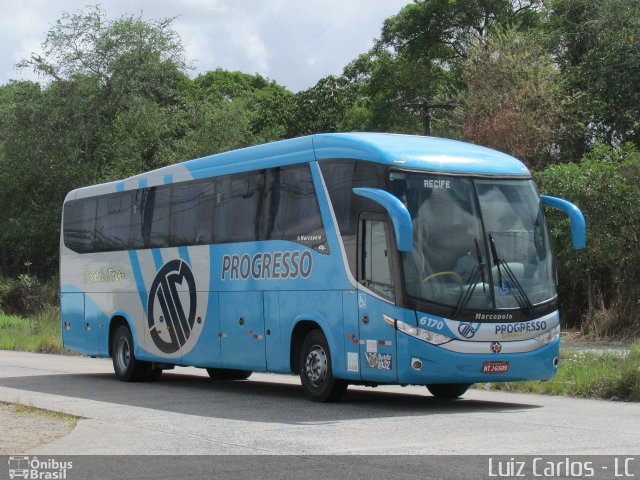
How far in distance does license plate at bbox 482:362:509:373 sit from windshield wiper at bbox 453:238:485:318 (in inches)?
30.6

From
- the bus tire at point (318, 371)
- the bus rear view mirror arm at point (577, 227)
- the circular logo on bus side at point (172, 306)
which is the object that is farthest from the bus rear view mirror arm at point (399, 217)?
the circular logo on bus side at point (172, 306)

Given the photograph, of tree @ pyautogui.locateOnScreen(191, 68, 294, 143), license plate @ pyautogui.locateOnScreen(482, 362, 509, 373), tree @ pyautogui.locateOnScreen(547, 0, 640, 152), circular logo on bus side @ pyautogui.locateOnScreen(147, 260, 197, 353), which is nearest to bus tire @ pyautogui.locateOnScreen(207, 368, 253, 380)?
circular logo on bus side @ pyautogui.locateOnScreen(147, 260, 197, 353)

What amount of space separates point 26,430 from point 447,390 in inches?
266

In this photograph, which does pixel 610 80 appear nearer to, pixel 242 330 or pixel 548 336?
pixel 242 330

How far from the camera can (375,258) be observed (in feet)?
47.3

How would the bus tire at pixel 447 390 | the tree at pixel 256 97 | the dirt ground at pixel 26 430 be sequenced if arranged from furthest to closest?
the tree at pixel 256 97, the bus tire at pixel 447 390, the dirt ground at pixel 26 430

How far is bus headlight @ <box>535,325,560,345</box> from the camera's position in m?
Result: 14.6

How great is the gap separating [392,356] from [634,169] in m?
15.8

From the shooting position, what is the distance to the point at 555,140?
38.6m

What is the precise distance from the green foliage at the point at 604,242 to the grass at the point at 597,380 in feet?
26.8

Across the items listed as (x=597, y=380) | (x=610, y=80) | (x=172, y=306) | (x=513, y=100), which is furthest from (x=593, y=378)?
(x=610, y=80)

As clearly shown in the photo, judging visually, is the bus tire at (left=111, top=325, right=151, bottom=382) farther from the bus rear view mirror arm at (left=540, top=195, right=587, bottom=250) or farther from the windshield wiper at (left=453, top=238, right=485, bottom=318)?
the bus rear view mirror arm at (left=540, top=195, right=587, bottom=250)

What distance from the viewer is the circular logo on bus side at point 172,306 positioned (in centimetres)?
1897

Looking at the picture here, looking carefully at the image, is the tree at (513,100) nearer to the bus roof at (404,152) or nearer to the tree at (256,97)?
the tree at (256,97)
